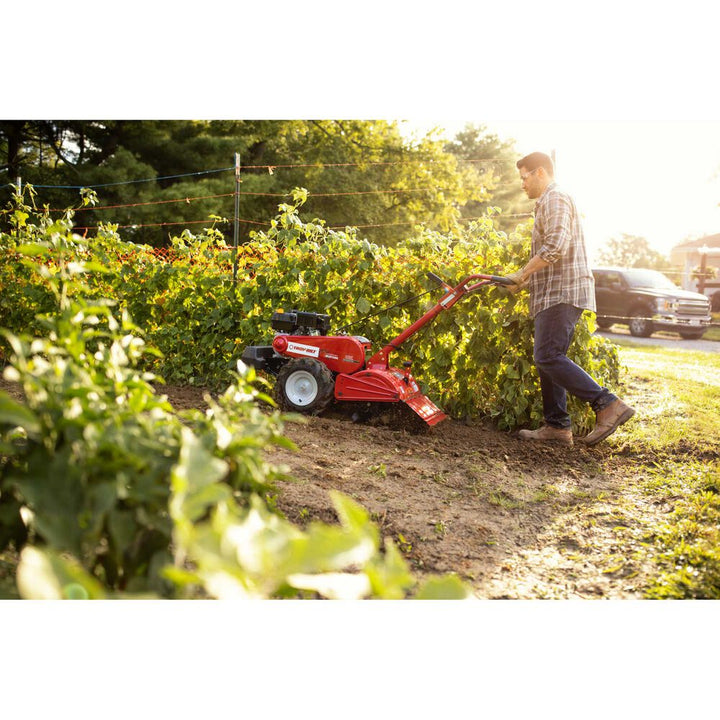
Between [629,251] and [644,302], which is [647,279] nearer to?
[644,302]

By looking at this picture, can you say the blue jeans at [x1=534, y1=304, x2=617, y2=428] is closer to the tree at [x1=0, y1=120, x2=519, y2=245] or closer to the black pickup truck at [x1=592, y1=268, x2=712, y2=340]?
the tree at [x1=0, y1=120, x2=519, y2=245]

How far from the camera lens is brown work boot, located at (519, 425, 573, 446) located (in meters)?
3.67

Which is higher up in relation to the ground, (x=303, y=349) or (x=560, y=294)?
(x=560, y=294)

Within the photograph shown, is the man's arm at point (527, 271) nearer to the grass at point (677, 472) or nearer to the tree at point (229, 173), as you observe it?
the grass at point (677, 472)

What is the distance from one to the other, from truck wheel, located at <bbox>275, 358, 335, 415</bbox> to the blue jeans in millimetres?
1144

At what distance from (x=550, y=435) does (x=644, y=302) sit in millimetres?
8289

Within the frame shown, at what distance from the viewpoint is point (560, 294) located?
3504 mm

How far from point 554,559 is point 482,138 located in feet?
83.6

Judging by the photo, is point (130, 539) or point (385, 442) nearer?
point (130, 539)

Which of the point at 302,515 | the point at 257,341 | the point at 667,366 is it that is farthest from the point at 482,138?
the point at 302,515

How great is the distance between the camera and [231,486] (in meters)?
1.31

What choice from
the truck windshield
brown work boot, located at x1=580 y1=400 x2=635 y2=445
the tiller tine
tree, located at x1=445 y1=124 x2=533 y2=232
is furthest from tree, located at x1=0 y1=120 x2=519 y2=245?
tree, located at x1=445 y1=124 x2=533 y2=232

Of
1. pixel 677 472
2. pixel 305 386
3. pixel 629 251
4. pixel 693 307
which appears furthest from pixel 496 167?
pixel 677 472

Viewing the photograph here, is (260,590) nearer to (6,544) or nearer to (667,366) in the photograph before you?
(6,544)
